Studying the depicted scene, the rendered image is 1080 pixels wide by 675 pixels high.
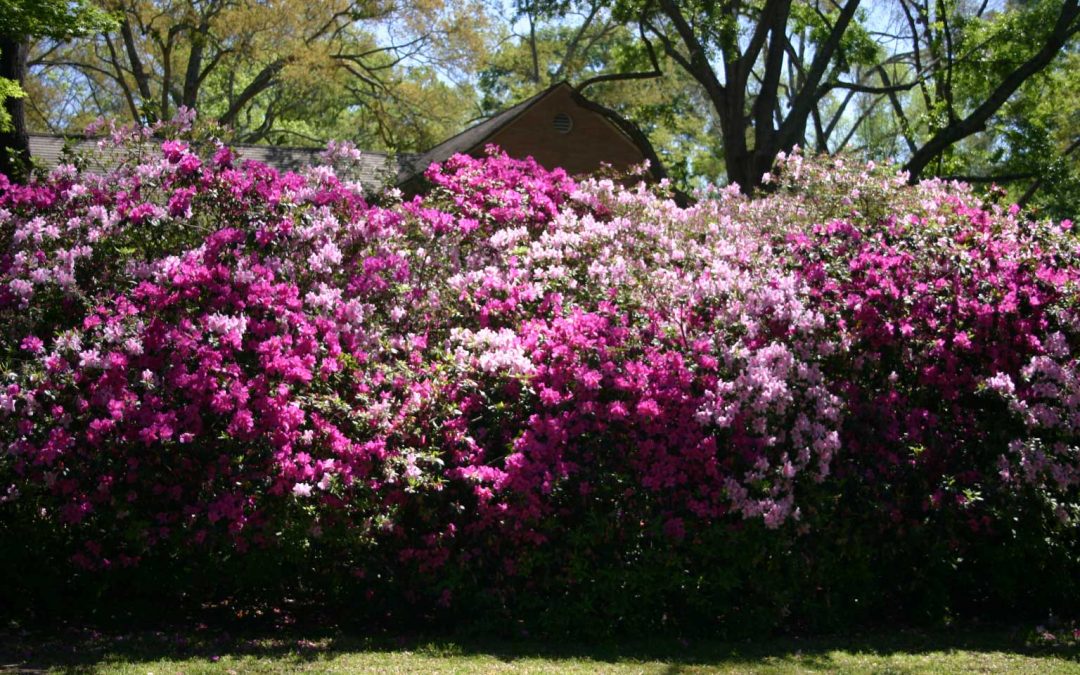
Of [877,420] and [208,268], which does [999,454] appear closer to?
[877,420]

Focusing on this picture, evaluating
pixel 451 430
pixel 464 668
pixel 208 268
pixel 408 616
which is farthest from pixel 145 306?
pixel 464 668

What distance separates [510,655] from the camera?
19.2 feet

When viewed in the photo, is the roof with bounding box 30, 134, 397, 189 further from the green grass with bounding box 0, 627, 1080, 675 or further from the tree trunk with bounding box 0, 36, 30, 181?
the green grass with bounding box 0, 627, 1080, 675

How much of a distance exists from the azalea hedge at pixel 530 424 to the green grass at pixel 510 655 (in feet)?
0.98

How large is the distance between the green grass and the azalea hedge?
298mm

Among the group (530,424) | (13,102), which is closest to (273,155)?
(13,102)

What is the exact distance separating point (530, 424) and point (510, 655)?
4.61ft

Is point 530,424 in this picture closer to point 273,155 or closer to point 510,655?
point 510,655

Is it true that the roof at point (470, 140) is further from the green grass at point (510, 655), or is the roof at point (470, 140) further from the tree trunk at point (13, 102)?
the green grass at point (510, 655)

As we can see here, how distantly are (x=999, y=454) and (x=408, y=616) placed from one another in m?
3.95

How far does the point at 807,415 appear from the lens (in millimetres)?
6566

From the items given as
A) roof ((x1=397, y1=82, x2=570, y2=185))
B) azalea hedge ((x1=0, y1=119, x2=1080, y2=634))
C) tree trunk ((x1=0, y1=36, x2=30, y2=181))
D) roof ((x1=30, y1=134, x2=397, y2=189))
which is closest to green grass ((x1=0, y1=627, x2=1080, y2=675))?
azalea hedge ((x1=0, y1=119, x2=1080, y2=634))

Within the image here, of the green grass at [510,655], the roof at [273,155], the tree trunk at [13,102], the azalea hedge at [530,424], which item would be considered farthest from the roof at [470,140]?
the green grass at [510,655]

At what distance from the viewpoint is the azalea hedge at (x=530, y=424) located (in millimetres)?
6238
